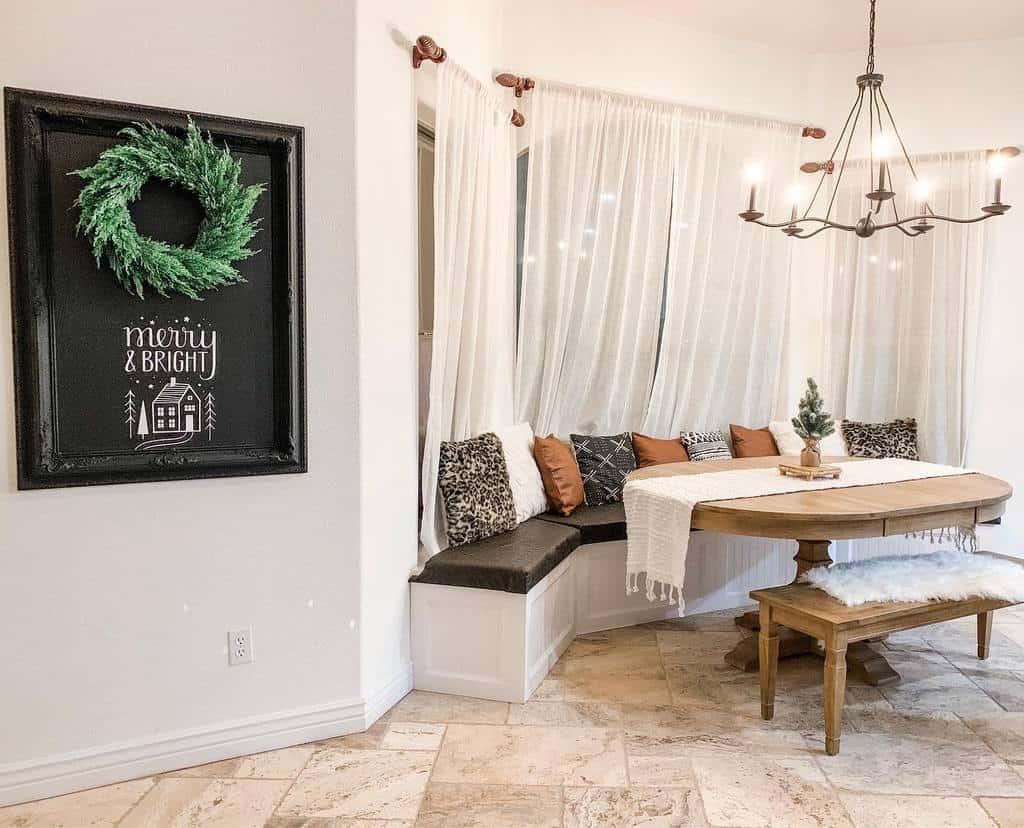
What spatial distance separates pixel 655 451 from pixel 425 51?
2.23 m

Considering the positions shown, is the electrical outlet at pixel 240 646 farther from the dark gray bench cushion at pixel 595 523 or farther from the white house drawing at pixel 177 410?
the dark gray bench cushion at pixel 595 523

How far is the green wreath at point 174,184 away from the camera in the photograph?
6.88 feet

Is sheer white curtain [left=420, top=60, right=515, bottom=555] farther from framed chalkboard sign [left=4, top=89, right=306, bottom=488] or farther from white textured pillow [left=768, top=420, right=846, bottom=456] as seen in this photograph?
white textured pillow [left=768, top=420, right=846, bottom=456]

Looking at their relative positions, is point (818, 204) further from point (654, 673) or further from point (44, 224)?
point (44, 224)

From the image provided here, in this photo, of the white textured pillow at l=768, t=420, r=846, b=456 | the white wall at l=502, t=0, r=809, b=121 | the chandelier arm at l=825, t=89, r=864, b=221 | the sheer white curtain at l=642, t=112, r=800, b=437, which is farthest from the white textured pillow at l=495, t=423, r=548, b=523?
the chandelier arm at l=825, t=89, r=864, b=221

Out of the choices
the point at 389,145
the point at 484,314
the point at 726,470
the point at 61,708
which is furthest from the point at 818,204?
the point at 61,708

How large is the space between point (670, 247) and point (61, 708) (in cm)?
346

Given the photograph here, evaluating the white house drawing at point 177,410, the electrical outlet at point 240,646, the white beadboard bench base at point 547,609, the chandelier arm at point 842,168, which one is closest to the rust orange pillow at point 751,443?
the white beadboard bench base at point 547,609

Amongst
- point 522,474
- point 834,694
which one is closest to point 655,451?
point 522,474

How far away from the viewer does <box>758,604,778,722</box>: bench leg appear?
262 centimetres

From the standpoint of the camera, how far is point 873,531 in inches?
101

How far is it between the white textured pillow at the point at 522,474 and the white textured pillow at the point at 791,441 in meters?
1.53

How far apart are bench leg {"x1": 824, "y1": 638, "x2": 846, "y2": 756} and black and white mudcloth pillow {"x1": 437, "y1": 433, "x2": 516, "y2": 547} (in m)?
1.34

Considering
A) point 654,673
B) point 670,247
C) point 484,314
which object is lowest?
point 654,673
